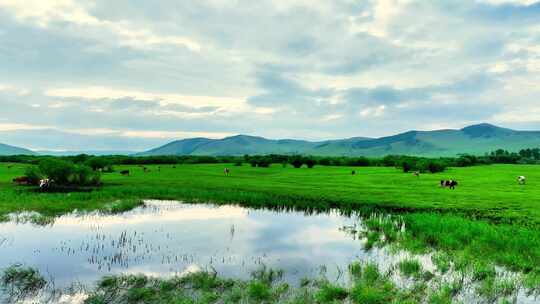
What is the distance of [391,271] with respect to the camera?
16531mm

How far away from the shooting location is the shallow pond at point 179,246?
1673 cm

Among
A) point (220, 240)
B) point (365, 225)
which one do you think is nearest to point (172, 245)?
point (220, 240)

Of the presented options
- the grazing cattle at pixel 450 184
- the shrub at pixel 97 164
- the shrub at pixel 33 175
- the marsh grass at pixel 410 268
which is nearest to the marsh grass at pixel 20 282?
the marsh grass at pixel 410 268

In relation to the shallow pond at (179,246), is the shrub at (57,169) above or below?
above

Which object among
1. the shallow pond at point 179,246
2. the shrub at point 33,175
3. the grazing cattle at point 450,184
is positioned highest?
the shrub at point 33,175

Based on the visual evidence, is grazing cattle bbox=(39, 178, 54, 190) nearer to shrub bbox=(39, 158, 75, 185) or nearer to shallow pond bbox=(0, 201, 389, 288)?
shrub bbox=(39, 158, 75, 185)

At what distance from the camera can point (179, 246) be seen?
2086cm

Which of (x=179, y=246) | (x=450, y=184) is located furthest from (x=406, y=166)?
(x=179, y=246)

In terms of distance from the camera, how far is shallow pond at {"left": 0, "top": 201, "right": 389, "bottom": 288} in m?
16.7

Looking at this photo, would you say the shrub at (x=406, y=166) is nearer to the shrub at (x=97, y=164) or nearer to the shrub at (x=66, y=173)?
the shrub at (x=66, y=173)

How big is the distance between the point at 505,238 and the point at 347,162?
374 ft

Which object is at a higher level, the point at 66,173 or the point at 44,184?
the point at 66,173

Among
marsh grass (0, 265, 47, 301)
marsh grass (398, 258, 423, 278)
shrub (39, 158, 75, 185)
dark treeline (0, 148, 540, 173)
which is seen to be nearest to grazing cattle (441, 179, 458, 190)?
dark treeline (0, 148, 540, 173)

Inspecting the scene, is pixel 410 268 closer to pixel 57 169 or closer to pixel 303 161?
pixel 57 169
